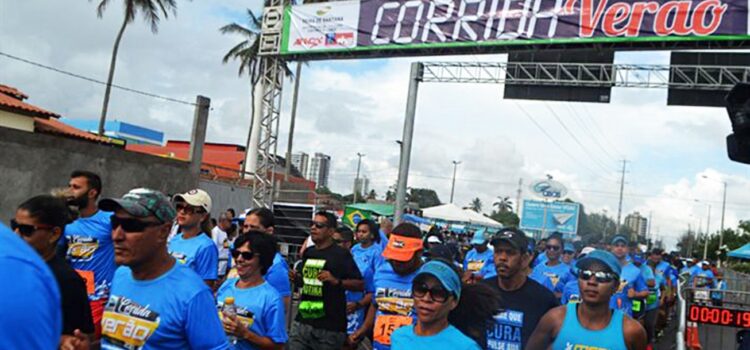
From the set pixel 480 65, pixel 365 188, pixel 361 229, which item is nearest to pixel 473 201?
pixel 365 188

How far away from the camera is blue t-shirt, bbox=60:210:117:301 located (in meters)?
4.95

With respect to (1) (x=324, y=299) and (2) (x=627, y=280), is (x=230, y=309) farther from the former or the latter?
(2) (x=627, y=280)

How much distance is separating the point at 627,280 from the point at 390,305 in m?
5.10

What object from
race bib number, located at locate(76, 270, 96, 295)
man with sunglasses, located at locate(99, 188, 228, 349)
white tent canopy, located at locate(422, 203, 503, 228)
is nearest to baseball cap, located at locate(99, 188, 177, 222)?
man with sunglasses, located at locate(99, 188, 228, 349)

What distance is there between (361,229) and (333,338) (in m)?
2.23

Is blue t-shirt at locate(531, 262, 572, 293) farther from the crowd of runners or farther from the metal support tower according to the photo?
the metal support tower

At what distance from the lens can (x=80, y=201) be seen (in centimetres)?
523

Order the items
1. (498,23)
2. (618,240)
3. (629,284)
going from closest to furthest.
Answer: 1. (629,284)
2. (618,240)
3. (498,23)

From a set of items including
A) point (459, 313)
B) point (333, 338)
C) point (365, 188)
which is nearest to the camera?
point (459, 313)

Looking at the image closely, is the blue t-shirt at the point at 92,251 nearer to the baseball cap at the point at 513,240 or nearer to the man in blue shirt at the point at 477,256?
the baseball cap at the point at 513,240

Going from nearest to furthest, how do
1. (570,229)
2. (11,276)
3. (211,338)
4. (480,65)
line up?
1. (11,276)
2. (211,338)
3. (480,65)
4. (570,229)

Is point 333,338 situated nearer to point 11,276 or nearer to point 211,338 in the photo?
point 211,338

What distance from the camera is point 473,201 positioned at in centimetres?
13112

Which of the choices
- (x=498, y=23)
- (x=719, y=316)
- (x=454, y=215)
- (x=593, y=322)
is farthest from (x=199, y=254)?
(x=454, y=215)
